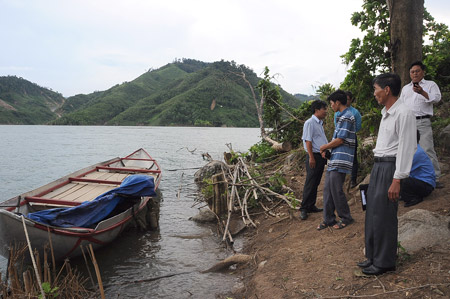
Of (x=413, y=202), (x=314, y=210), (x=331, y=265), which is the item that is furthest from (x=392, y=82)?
(x=314, y=210)

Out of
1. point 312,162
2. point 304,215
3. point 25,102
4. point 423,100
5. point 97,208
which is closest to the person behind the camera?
point 423,100

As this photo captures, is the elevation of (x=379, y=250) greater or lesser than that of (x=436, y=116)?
lesser

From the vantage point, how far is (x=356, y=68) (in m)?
6.68

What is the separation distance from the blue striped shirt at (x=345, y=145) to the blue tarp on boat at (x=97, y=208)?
4.13 metres

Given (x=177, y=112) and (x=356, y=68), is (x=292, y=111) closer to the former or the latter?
(x=356, y=68)

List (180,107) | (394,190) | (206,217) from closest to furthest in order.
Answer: (394,190) → (206,217) → (180,107)

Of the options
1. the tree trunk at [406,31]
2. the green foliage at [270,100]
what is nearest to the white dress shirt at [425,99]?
the tree trunk at [406,31]

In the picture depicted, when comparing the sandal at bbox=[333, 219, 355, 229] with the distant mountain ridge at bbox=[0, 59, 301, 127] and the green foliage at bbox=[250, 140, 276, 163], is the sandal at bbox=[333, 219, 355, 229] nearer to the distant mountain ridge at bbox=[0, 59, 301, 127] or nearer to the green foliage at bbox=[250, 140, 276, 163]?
the green foliage at bbox=[250, 140, 276, 163]

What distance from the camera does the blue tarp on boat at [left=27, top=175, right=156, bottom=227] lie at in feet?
16.6

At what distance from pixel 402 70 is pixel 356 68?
1558mm

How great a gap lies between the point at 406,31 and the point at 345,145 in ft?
8.66

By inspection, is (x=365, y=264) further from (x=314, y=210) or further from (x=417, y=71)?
(x=417, y=71)

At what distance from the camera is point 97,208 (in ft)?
18.9

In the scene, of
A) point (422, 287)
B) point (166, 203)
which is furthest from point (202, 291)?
point (166, 203)
